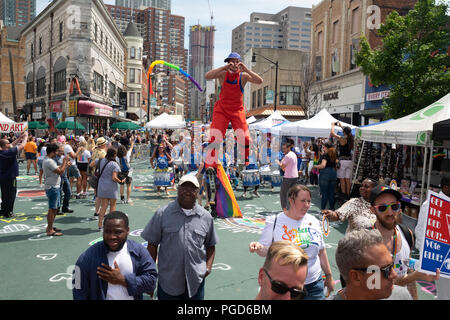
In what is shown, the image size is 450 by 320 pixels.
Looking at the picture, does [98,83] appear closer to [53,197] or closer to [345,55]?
[345,55]

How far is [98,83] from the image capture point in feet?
120

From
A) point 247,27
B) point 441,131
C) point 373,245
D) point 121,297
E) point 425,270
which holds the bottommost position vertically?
point 121,297

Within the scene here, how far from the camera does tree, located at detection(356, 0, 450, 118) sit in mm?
12184

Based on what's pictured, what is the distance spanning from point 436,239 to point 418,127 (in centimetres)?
507

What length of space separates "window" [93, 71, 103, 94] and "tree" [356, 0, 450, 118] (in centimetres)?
2852

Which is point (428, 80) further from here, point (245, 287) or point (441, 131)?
point (245, 287)

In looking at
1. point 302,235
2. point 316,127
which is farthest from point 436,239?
point 316,127

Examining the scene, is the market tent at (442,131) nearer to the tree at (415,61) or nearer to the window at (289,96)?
the tree at (415,61)

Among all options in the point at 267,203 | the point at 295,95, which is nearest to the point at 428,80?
the point at 267,203

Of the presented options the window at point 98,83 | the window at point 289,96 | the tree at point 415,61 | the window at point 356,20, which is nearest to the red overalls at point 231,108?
the tree at point 415,61

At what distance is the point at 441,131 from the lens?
627 centimetres

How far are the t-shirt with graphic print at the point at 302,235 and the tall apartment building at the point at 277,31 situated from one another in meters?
163

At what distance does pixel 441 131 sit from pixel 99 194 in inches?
259

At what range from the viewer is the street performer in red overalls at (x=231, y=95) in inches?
282
